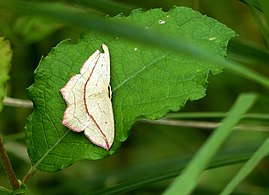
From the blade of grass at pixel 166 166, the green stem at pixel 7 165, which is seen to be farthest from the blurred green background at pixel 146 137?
the green stem at pixel 7 165

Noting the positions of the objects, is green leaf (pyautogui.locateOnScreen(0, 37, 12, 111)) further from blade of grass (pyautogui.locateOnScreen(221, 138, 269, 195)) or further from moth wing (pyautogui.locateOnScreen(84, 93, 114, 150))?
blade of grass (pyautogui.locateOnScreen(221, 138, 269, 195))

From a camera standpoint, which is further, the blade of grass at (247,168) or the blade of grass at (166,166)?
the blade of grass at (166,166)

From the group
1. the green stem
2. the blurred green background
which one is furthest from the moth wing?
the blurred green background

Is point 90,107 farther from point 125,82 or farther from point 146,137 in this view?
point 146,137

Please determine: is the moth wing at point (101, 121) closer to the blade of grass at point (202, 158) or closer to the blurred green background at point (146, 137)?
the blade of grass at point (202, 158)

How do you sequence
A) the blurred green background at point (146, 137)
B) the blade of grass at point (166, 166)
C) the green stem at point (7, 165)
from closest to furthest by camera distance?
the green stem at point (7, 165)
the blade of grass at point (166, 166)
the blurred green background at point (146, 137)

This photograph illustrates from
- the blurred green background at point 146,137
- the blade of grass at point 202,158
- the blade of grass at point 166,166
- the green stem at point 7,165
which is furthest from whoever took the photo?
the blurred green background at point 146,137

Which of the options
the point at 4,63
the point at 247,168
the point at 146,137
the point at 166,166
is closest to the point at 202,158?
the point at 247,168
